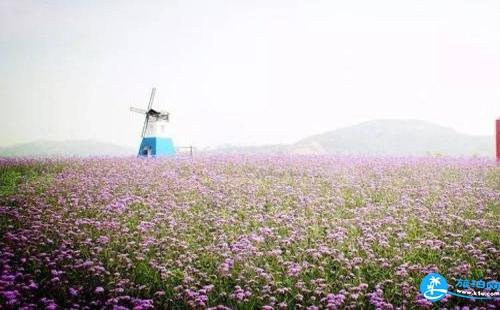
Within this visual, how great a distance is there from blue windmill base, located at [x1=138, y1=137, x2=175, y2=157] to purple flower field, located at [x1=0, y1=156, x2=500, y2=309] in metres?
16.2

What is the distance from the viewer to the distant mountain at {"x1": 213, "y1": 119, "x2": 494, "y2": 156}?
253 feet

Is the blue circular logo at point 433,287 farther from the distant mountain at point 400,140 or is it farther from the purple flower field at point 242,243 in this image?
the distant mountain at point 400,140

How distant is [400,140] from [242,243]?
285ft

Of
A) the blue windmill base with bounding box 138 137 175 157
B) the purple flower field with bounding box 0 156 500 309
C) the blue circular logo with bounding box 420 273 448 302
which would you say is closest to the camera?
the blue circular logo with bounding box 420 273 448 302

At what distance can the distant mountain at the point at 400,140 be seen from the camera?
77.0 m

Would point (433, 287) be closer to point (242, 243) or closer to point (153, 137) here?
point (242, 243)

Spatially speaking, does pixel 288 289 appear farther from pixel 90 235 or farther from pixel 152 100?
pixel 152 100

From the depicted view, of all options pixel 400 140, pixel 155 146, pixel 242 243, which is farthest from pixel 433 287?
pixel 400 140

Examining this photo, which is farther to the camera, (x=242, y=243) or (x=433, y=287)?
(x=242, y=243)

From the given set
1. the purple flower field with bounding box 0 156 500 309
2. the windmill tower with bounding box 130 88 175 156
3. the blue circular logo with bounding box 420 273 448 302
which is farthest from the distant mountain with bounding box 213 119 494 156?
the blue circular logo with bounding box 420 273 448 302

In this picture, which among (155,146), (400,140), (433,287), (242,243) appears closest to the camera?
(433,287)

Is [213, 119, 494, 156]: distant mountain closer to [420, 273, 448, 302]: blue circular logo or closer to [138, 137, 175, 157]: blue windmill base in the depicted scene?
[138, 137, 175, 157]: blue windmill base

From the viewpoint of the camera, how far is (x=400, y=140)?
88438mm

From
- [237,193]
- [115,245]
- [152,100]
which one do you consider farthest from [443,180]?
[152,100]
